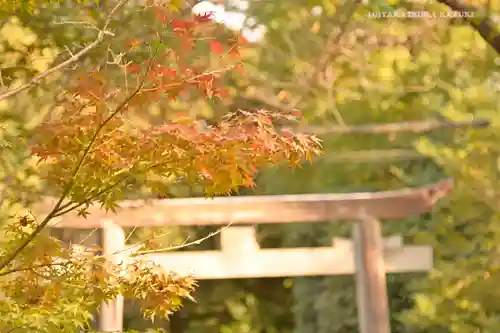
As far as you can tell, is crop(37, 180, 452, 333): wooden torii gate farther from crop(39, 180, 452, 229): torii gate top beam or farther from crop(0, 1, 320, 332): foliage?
crop(0, 1, 320, 332): foliage

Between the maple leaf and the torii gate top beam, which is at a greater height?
the torii gate top beam

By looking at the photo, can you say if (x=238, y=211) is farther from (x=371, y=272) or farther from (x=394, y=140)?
(x=394, y=140)

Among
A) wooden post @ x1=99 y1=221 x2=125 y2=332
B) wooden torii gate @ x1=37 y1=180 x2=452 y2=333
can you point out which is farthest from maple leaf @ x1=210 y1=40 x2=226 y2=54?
wooden post @ x1=99 y1=221 x2=125 y2=332

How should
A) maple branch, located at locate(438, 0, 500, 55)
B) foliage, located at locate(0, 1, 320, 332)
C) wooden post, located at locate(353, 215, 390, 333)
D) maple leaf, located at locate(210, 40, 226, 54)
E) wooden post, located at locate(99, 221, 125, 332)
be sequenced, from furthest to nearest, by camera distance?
wooden post, located at locate(353, 215, 390, 333) < wooden post, located at locate(99, 221, 125, 332) < maple branch, located at locate(438, 0, 500, 55) < maple leaf, located at locate(210, 40, 226, 54) < foliage, located at locate(0, 1, 320, 332)

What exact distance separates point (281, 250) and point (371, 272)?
84 centimetres

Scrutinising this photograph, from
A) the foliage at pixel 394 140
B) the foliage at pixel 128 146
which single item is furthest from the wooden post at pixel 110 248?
the foliage at pixel 128 146

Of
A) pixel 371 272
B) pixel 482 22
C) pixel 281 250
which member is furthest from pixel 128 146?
pixel 371 272

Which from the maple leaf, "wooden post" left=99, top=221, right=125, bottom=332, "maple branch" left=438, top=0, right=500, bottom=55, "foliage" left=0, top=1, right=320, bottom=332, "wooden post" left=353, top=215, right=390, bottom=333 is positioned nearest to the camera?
"foliage" left=0, top=1, right=320, bottom=332

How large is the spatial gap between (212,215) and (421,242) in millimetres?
2195

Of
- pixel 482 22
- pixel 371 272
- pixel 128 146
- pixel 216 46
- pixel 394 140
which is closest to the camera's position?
pixel 128 146

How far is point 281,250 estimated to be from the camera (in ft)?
22.3

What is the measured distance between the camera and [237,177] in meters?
2.41

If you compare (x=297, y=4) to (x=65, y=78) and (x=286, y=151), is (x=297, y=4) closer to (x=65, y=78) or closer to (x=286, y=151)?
(x=65, y=78)

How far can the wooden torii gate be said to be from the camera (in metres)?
6.52
